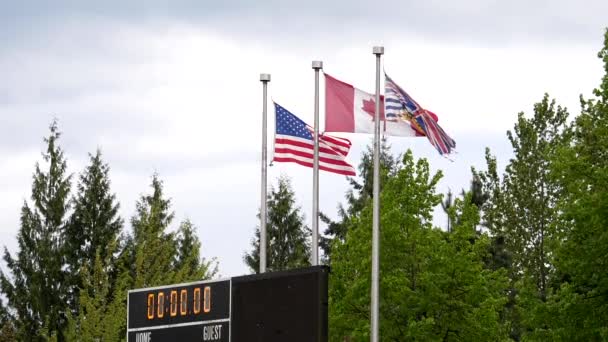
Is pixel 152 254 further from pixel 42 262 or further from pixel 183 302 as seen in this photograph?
pixel 183 302

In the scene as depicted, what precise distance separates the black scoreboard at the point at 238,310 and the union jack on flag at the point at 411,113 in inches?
333

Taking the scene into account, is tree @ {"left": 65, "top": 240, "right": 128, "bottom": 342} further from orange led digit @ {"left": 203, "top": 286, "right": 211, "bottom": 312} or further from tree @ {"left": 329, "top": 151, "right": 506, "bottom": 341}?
orange led digit @ {"left": 203, "top": 286, "right": 211, "bottom": 312}

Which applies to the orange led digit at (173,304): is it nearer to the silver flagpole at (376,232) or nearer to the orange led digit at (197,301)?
the orange led digit at (197,301)

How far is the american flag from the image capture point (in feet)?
115

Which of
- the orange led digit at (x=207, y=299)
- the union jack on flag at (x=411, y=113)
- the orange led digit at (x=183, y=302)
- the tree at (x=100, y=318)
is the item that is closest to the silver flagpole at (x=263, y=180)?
the union jack on flag at (x=411, y=113)

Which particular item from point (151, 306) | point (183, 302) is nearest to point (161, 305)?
point (151, 306)

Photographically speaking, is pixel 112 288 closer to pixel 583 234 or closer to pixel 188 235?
pixel 188 235

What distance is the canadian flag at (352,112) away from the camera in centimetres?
3375

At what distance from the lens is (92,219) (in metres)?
64.5

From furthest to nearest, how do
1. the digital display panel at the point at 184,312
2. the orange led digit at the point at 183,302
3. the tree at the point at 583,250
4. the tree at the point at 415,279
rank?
1. the tree at the point at 415,279
2. the tree at the point at 583,250
3. the orange led digit at the point at 183,302
4. the digital display panel at the point at 184,312

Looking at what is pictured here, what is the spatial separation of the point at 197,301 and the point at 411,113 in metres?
8.97

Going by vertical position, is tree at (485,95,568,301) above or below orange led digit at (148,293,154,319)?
above

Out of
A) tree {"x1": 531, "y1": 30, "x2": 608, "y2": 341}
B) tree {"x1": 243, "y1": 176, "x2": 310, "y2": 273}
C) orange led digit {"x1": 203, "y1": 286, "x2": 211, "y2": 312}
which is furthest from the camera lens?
tree {"x1": 243, "y1": 176, "x2": 310, "y2": 273}

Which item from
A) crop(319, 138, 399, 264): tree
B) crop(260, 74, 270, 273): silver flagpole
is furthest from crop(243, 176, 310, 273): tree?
crop(260, 74, 270, 273): silver flagpole
